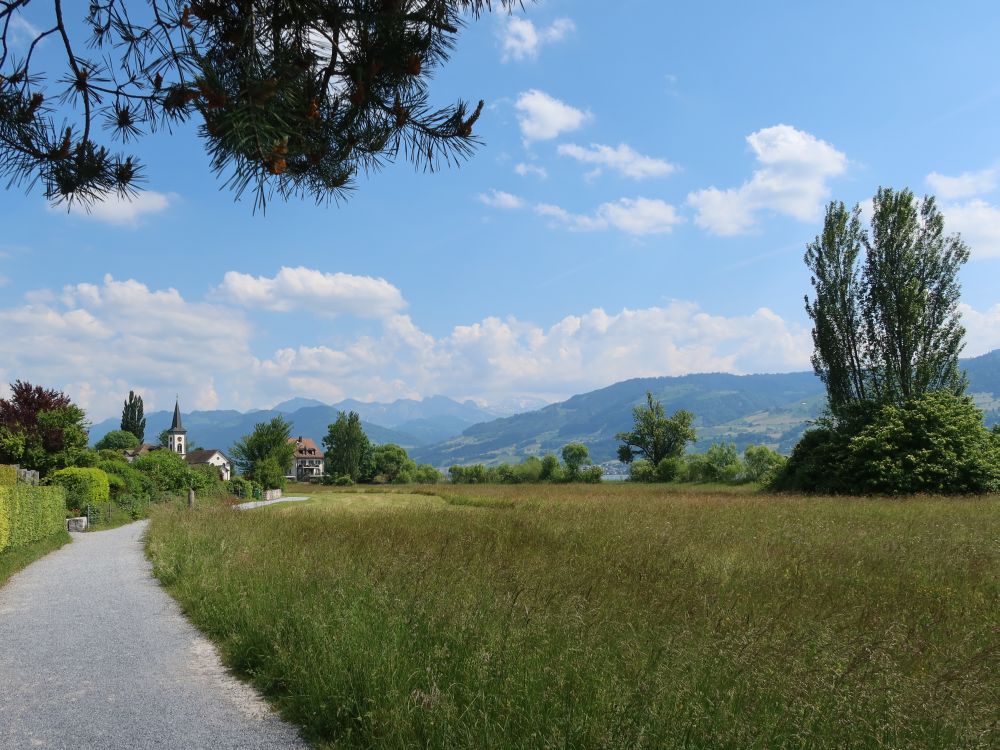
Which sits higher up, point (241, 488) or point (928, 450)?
point (241, 488)

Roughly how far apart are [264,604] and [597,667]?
163 inches

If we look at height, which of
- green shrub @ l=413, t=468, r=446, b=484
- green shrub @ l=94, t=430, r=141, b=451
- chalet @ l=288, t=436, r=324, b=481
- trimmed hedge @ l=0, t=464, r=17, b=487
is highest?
green shrub @ l=94, t=430, r=141, b=451

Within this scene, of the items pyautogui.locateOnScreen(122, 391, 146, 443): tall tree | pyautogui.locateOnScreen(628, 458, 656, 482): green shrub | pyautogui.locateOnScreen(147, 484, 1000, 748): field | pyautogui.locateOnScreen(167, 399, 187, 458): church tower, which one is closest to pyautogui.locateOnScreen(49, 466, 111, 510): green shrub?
pyautogui.locateOnScreen(147, 484, 1000, 748): field

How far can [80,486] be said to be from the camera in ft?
81.1

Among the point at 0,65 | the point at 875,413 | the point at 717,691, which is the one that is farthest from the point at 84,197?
the point at 875,413

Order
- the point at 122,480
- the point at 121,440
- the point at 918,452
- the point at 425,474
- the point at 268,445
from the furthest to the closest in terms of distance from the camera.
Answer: the point at 425,474 → the point at 121,440 → the point at 268,445 → the point at 122,480 → the point at 918,452

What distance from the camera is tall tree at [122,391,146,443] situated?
9950cm

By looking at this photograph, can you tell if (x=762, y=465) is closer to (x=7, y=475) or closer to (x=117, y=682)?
(x=7, y=475)

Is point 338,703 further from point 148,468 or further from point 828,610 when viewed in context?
point 148,468

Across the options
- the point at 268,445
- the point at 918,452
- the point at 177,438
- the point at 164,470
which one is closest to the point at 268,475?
the point at 268,445

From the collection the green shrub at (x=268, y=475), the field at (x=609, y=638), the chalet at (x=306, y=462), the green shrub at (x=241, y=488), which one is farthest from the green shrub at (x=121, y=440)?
the field at (x=609, y=638)

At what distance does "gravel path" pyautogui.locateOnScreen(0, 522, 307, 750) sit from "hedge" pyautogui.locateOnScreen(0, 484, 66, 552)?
14.3 feet

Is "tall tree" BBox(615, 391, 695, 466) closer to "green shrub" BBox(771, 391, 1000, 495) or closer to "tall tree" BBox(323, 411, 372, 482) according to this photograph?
"tall tree" BBox(323, 411, 372, 482)

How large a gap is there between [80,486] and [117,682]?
23.1 meters
